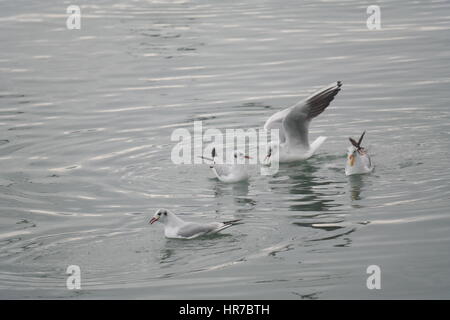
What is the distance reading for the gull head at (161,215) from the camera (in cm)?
1163

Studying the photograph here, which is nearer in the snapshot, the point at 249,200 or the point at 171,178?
the point at 249,200

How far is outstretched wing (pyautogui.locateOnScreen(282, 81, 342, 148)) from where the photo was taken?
15266mm

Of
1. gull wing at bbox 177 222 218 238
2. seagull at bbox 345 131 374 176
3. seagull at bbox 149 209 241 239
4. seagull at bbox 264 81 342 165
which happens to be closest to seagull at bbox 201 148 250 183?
seagull at bbox 264 81 342 165

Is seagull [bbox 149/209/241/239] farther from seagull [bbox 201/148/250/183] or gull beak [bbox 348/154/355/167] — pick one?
gull beak [bbox 348/154/355/167]

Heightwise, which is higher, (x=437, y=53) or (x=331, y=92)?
(x=437, y=53)

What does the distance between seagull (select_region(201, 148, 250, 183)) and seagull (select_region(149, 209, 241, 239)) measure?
101 inches

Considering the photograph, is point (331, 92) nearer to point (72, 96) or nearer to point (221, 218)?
point (221, 218)

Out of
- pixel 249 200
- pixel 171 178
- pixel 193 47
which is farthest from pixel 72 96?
pixel 249 200

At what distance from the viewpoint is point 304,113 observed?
604 inches

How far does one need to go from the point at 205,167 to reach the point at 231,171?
109cm

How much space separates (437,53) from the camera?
21766 millimetres

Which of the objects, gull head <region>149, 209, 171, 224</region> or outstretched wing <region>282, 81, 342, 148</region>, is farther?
outstretched wing <region>282, 81, 342, 148</region>

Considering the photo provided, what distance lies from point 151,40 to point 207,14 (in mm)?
3448

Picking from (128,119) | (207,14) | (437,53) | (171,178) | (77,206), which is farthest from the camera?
(207,14)
